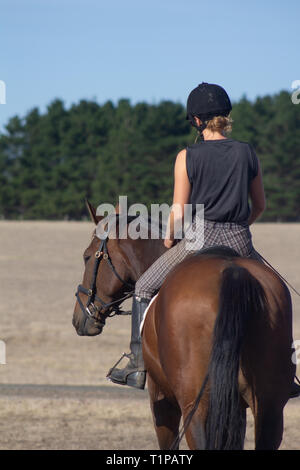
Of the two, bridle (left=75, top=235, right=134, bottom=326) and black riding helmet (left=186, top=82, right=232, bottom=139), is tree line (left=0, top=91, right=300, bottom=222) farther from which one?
black riding helmet (left=186, top=82, right=232, bottom=139)

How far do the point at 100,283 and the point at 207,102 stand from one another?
64.6 inches

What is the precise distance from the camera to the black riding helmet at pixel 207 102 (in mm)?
4453

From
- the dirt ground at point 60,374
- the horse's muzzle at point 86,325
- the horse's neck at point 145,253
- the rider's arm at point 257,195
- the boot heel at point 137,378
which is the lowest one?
the dirt ground at point 60,374

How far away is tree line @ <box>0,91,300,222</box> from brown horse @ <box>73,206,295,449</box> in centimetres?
5407

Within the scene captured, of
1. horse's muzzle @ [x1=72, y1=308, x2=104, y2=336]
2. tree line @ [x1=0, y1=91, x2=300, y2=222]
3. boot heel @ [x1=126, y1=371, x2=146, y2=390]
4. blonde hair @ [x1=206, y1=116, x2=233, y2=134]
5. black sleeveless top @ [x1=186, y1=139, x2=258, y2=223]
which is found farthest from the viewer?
tree line @ [x1=0, y1=91, x2=300, y2=222]

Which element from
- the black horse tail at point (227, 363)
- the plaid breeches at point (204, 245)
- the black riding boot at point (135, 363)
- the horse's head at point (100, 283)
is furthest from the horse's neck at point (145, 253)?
the black horse tail at point (227, 363)

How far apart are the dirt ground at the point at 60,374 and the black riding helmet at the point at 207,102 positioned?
17.5ft

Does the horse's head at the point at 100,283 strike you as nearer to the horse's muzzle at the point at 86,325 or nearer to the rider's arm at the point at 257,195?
the horse's muzzle at the point at 86,325

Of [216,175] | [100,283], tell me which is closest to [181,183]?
[216,175]

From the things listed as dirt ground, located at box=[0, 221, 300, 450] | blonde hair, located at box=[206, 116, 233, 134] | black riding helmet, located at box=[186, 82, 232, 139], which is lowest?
dirt ground, located at box=[0, 221, 300, 450]

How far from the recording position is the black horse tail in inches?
144

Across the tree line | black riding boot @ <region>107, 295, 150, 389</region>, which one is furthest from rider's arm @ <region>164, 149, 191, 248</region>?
the tree line
